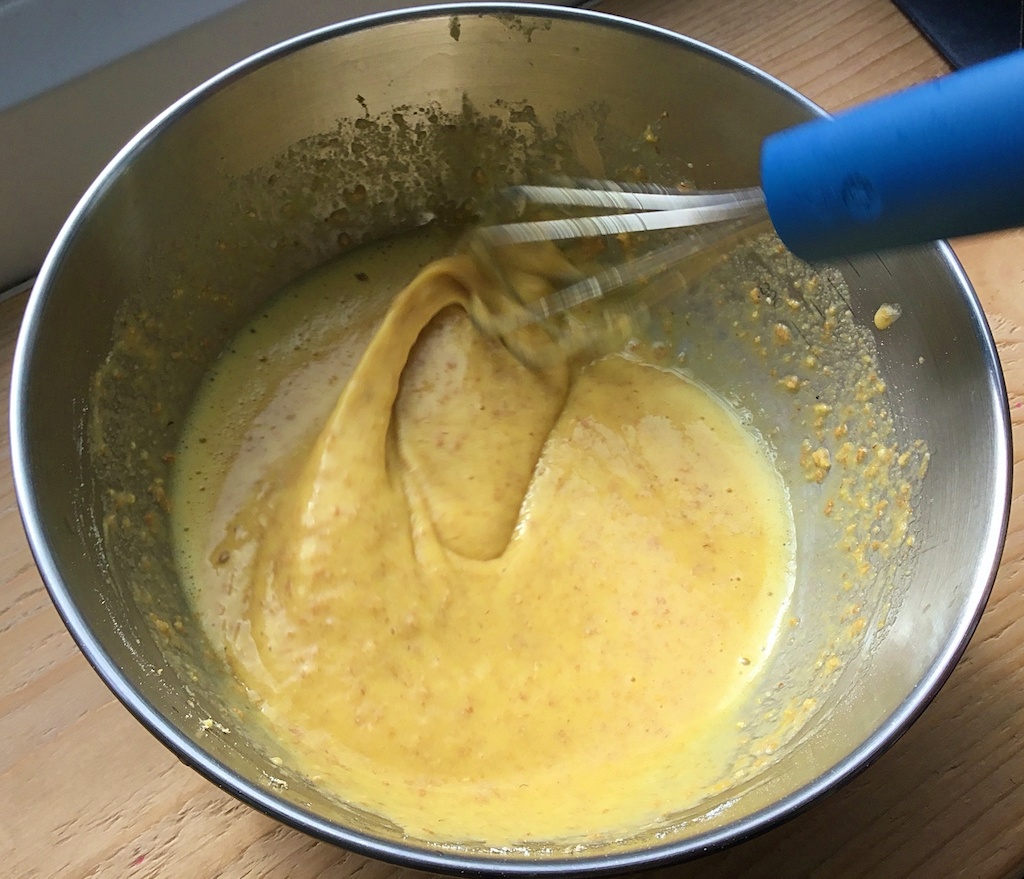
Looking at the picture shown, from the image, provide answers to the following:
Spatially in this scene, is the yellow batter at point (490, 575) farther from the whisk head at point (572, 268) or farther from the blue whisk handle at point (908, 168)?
the blue whisk handle at point (908, 168)

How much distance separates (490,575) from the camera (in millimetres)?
1105

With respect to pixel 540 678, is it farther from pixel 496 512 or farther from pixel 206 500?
pixel 206 500

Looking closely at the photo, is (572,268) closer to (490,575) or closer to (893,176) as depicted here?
(490,575)

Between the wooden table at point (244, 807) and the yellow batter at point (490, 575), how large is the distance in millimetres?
90

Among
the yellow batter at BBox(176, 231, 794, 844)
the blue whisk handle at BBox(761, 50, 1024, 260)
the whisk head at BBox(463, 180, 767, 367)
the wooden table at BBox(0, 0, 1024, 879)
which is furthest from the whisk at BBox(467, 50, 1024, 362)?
the wooden table at BBox(0, 0, 1024, 879)

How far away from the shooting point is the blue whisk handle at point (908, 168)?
0.56 m

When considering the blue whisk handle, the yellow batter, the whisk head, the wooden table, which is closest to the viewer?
the blue whisk handle

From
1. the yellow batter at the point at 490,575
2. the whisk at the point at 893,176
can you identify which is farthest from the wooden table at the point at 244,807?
the whisk at the point at 893,176

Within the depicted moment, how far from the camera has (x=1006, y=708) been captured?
0.93 metres

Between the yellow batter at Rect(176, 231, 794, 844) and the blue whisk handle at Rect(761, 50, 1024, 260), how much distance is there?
0.54 metres

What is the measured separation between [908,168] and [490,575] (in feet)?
2.21

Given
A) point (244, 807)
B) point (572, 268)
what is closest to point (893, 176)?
point (572, 268)

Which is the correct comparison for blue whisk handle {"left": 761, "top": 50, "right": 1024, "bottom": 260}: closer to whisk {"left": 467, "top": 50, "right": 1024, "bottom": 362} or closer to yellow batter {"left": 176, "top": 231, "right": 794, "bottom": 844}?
whisk {"left": 467, "top": 50, "right": 1024, "bottom": 362}

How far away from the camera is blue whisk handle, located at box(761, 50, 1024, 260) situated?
22.0 inches
